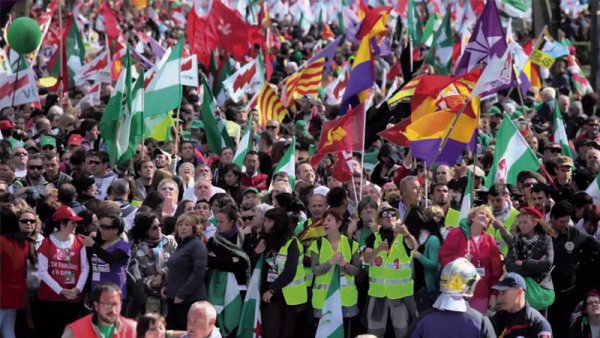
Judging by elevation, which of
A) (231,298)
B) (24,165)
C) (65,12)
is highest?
(65,12)

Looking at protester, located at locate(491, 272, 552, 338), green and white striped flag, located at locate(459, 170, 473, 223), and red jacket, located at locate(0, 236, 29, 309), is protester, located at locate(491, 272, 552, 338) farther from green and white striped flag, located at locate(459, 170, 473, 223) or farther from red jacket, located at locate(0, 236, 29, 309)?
red jacket, located at locate(0, 236, 29, 309)

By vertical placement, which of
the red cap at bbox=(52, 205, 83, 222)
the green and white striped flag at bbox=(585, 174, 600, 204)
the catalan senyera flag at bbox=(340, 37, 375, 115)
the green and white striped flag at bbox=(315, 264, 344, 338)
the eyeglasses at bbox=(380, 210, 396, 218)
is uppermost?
the catalan senyera flag at bbox=(340, 37, 375, 115)

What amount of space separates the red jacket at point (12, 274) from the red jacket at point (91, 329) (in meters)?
2.37

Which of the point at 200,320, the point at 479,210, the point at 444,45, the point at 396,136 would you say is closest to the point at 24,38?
the point at 444,45

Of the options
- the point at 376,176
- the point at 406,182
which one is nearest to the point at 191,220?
the point at 406,182

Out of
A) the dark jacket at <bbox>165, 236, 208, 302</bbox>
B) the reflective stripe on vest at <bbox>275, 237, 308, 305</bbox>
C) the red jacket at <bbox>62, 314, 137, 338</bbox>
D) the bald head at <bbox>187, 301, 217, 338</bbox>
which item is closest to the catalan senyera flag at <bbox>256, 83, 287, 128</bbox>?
the reflective stripe on vest at <bbox>275, 237, 308, 305</bbox>

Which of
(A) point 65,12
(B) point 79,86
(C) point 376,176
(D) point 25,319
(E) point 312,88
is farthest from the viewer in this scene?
(A) point 65,12

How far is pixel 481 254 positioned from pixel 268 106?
27.4 ft

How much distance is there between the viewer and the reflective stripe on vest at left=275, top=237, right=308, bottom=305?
1295 cm

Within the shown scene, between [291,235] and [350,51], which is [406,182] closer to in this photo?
[291,235]

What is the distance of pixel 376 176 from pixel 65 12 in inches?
1215

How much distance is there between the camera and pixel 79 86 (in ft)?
80.4

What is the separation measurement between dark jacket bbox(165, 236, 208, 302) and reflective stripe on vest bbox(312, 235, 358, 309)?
0.95m

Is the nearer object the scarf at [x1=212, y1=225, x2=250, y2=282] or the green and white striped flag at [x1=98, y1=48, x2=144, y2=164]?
the scarf at [x1=212, y1=225, x2=250, y2=282]
